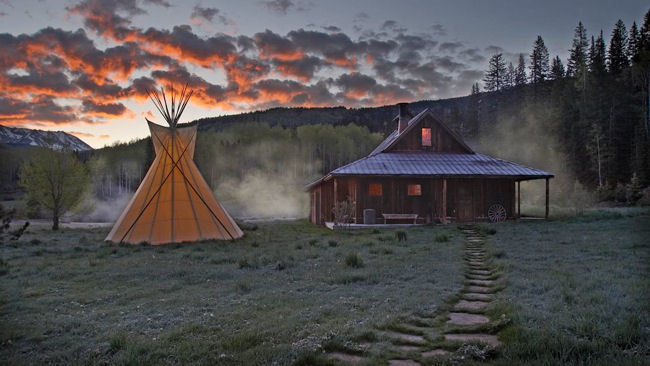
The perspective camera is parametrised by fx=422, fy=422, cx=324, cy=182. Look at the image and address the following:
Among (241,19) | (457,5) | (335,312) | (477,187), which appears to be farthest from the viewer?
(477,187)

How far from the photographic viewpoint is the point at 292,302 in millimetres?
6348

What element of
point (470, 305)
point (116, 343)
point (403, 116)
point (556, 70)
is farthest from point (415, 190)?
point (556, 70)

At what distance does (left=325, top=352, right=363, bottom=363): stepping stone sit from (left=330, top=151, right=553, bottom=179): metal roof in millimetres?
15809

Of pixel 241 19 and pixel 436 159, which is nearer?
pixel 241 19

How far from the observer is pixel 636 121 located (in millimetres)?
44281

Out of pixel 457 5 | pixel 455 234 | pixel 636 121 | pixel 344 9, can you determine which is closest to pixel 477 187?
pixel 455 234

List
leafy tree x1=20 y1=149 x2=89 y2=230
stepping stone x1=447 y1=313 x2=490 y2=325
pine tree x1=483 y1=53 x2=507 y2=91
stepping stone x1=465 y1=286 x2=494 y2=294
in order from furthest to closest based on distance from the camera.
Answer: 1. pine tree x1=483 y1=53 x2=507 y2=91
2. leafy tree x1=20 y1=149 x2=89 y2=230
3. stepping stone x1=465 y1=286 x2=494 y2=294
4. stepping stone x1=447 y1=313 x2=490 y2=325

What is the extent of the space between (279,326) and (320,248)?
7.82 metres

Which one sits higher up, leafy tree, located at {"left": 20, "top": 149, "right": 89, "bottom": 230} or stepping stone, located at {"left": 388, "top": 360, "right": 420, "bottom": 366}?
leafy tree, located at {"left": 20, "top": 149, "right": 89, "bottom": 230}

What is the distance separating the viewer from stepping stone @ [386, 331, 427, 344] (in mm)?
4570

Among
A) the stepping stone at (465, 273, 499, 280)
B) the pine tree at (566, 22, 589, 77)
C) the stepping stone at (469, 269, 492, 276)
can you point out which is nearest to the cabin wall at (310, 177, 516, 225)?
the stepping stone at (469, 269, 492, 276)

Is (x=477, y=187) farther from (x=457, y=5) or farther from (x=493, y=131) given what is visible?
(x=493, y=131)

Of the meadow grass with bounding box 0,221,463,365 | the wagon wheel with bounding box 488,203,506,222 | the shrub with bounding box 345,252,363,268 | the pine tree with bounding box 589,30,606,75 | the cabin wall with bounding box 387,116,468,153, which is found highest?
the pine tree with bounding box 589,30,606,75

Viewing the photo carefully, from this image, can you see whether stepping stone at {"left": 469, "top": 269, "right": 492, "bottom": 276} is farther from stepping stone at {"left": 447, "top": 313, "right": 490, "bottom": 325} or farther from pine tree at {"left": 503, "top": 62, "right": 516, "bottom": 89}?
pine tree at {"left": 503, "top": 62, "right": 516, "bottom": 89}
